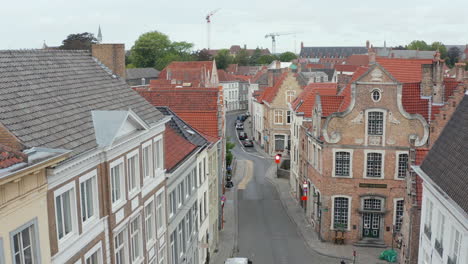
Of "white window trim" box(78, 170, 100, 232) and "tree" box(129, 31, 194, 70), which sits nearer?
"white window trim" box(78, 170, 100, 232)

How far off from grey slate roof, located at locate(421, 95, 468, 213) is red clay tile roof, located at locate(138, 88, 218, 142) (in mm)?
16977

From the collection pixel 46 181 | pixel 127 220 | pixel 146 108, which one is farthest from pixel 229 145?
pixel 46 181

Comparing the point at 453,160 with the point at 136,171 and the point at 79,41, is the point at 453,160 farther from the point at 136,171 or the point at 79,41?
the point at 79,41

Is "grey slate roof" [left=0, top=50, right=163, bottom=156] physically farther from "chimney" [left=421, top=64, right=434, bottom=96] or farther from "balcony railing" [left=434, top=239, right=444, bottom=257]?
"chimney" [left=421, top=64, right=434, bottom=96]

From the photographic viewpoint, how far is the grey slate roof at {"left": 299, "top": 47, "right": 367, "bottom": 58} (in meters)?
186

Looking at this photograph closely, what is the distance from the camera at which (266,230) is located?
125 feet

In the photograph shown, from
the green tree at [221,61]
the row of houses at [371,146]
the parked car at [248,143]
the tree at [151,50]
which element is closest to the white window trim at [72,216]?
the row of houses at [371,146]

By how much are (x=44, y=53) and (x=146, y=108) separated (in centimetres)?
494

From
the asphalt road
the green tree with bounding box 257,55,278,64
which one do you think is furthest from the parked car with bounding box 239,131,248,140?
the green tree with bounding box 257,55,278,64

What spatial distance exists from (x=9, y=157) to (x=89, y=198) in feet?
15.0

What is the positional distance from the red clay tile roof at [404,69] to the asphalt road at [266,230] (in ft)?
52.3

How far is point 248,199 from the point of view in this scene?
46.7 meters

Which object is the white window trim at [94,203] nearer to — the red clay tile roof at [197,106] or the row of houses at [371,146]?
the red clay tile roof at [197,106]

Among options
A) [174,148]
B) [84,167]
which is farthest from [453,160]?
[84,167]
